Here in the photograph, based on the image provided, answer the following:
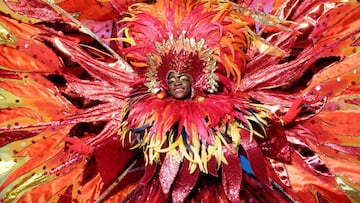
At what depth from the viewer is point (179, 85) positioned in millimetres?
1353

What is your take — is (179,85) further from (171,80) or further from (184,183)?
(184,183)

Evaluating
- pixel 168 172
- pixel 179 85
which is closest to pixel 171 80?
pixel 179 85

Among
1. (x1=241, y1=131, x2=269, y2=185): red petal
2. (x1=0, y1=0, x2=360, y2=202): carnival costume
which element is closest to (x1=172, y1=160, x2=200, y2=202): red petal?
(x1=0, y1=0, x2=360, y2=202): carnival costume

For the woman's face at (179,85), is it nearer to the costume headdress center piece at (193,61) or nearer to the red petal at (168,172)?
the costume headdress center piece at (193,61)

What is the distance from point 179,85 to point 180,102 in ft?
0.16

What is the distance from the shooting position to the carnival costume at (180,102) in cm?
131

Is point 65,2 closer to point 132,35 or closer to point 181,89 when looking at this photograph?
point 132,35

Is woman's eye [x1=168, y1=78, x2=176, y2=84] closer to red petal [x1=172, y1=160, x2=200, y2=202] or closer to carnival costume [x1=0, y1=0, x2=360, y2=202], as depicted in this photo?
carnival costume [x1=0, y1=0, x2=360, y2=202]

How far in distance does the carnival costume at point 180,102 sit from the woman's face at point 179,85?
0.06 ft

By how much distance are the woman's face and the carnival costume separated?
2 cm

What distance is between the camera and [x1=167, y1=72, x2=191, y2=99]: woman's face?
1.35 metres

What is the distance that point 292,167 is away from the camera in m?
1.34

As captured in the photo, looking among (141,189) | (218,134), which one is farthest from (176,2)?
(141,189)

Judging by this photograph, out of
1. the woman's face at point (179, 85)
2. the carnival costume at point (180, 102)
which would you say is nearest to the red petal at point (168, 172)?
the carnival costume at point (180, 102)
